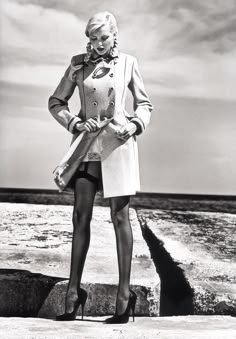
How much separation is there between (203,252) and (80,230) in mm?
1619

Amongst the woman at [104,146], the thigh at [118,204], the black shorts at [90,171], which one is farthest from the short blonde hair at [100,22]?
the thigh at [118,204]

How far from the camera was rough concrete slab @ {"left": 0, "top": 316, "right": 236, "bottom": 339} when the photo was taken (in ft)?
7.80

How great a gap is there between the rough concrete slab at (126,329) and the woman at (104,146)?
107mm

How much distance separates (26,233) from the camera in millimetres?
4621

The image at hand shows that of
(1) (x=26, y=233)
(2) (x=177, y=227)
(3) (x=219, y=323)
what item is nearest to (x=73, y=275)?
(3) (x=219, y=323)

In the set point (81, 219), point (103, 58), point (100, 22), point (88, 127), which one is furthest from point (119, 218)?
point (100, 22)

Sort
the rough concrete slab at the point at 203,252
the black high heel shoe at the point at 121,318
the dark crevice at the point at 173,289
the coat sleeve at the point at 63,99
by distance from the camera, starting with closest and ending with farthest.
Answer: the black high heel shoe at the point at 121,318, the coat sleeve at the point at 63,99, the rough concrete slab at the point at 203,252, the dark crevice at the point at 173,289

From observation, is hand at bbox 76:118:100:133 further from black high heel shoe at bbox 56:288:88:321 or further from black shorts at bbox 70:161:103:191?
black high heel shoe at bbox 56:288:88:321

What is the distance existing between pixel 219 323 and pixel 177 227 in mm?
2861

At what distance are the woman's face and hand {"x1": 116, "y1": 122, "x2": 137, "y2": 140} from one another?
1.22ft

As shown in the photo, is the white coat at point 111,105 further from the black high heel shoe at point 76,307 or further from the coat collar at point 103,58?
the black high heel shoe at point 76,307

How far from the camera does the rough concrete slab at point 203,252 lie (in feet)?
9.87

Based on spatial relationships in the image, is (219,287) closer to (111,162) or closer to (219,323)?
(219,323)

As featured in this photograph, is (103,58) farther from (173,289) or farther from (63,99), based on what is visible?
(173,289)
